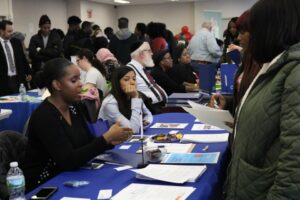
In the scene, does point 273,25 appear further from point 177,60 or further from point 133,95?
point 177,60

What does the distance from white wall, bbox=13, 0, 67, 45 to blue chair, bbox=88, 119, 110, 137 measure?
8.91 metres

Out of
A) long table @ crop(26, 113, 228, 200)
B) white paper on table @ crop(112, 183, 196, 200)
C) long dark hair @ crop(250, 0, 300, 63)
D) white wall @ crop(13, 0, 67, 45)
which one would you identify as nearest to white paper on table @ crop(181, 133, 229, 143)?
long table @ crop(26, 113, 228, 200)

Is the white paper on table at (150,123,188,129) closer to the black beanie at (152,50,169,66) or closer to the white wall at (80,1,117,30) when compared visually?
the black beanie at (152,50,169,66)

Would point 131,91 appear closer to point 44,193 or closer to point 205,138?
point 205,138

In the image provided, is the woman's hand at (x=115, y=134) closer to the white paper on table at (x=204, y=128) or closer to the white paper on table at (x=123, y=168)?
the white paper on table at (x=123, y=168)

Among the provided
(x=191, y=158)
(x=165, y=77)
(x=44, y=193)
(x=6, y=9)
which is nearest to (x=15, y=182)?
(x=44, y=193)

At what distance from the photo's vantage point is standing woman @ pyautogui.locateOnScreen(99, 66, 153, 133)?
2.89 m

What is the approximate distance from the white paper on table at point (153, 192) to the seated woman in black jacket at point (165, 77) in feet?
11.0

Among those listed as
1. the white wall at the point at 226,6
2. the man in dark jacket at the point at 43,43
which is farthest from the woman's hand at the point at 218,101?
the white wall at the point at 226,6

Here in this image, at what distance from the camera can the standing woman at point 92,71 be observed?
435 centimetres

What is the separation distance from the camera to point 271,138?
1.28 m

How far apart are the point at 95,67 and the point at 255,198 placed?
3.45 m

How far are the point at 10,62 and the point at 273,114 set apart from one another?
5137 millimetres

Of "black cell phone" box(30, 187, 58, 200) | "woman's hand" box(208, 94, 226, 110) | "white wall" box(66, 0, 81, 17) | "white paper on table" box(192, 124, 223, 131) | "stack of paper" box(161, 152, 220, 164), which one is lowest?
"white paper on table" box(192, 124, 223, 131)
